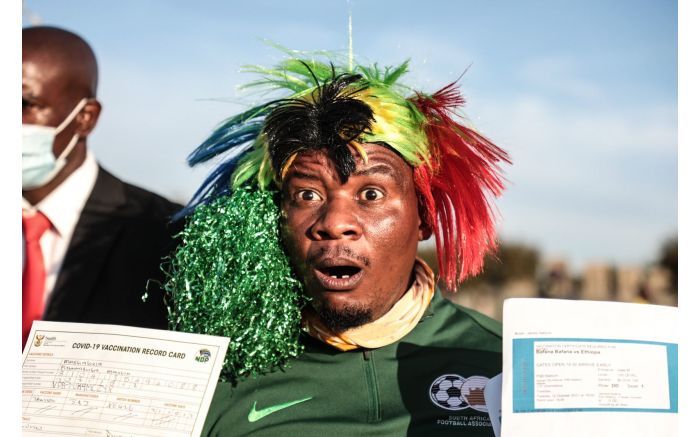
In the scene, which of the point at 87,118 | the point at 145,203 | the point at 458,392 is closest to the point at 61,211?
the point at 145,203

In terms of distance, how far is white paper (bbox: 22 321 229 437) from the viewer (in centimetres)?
276

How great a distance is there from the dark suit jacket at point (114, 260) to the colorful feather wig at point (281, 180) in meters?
1.10

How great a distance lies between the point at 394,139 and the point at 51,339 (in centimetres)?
146

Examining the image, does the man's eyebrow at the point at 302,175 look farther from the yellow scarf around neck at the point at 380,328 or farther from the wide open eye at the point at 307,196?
the yellow scarf around neck at the point at 380,328

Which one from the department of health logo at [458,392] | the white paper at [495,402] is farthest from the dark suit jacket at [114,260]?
the white paper at [495,402]

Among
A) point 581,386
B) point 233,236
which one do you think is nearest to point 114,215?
point 233,236

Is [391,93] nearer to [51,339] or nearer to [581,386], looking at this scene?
[581,386]

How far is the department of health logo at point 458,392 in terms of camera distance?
318 centimetres

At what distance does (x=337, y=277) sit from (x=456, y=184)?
0.64m

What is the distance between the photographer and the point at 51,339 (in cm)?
299

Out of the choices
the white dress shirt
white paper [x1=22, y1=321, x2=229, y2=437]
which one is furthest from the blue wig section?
the white dress shirt

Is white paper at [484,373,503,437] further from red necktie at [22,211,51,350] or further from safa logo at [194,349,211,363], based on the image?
red necktie at [22,211,51,350]

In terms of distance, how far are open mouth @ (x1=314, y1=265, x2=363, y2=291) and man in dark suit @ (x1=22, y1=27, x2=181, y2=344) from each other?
1233 mm

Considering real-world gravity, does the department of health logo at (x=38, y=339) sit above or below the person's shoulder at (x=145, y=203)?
below
